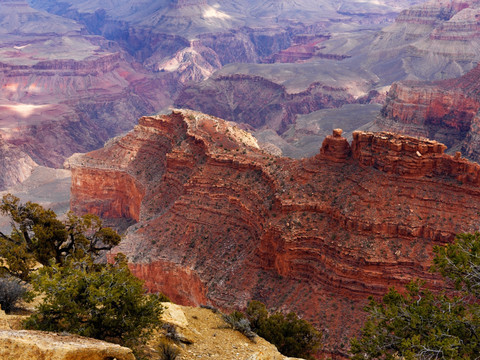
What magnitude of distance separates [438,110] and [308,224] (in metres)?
96.1

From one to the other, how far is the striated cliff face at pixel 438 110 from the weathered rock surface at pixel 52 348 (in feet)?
352

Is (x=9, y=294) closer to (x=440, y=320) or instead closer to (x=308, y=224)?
(x=440, y=320)

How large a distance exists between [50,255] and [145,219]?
1032 inches

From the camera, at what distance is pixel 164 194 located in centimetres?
6212

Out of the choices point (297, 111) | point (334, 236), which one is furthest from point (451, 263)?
point (297, 111)

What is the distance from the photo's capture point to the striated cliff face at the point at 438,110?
379 ft

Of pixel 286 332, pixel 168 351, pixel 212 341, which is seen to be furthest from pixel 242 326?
pixel 168 351

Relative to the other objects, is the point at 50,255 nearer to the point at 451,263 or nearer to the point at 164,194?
the point at 451,263

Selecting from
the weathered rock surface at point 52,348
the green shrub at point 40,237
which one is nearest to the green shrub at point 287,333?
the green shrub at point 40,237

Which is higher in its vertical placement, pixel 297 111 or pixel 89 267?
pixel 89 267

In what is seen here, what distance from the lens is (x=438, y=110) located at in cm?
12250

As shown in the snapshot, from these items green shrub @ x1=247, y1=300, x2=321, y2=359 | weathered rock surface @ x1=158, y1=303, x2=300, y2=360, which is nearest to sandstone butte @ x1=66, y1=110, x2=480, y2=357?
green shrub @ x1=247, y1=300, x2=321, y2=359

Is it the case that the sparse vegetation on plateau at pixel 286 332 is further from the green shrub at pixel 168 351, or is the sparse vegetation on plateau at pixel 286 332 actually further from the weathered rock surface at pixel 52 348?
the weathered rock surface at pixel 52 348

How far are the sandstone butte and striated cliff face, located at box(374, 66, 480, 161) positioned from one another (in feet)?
249
